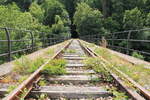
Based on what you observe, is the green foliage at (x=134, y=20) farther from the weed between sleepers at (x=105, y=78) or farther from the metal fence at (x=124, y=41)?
the weed between sleepers at (x=105, y=78)

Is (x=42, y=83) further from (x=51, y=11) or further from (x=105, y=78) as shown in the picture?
(x=51, y=11)

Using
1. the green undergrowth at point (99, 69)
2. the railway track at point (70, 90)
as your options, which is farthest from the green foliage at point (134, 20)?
the railway track at point (70, 90)

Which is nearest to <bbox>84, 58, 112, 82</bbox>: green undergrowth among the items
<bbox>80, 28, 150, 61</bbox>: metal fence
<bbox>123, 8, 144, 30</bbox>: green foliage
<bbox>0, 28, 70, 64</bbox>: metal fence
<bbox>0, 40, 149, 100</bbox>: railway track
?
<bbox>0, 40, 149, 100</bbox>: railway track

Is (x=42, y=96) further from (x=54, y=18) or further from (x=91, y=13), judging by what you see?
(x=54, y=18)

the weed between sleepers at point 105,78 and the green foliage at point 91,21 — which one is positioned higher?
the green foliage at point 91,21

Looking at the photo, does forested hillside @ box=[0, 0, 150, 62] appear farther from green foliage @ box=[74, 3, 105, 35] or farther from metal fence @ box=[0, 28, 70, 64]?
metal fence @ box=[0, 28, 70, 64]

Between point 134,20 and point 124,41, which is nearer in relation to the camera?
point 124,41

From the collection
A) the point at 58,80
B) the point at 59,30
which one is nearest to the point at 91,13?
the point at 59,30

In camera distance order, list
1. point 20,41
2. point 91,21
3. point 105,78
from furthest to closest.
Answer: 1. point 91,21
2. point 20,41
3. point 105,78

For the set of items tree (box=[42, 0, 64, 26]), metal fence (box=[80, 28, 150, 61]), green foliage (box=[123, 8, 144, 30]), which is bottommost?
metal fence (box=[80, 28, 150, 61])

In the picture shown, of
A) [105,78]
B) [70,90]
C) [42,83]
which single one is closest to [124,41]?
[105,78]

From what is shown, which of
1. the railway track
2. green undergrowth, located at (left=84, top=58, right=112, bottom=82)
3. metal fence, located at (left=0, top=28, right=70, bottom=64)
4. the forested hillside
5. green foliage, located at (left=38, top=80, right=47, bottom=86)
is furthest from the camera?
the forested hillside

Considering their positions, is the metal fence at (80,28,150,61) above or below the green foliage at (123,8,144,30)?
below

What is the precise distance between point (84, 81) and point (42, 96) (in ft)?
4.20
